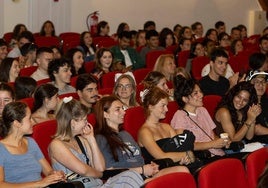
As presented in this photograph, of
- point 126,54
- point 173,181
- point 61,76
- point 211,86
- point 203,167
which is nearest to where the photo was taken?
point 173,181

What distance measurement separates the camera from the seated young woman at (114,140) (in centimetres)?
468

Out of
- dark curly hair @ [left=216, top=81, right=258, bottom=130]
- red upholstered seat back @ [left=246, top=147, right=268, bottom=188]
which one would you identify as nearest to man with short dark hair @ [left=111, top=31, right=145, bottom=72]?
dark curly hair @ [left=216, top=81, right=258, bottom=130]

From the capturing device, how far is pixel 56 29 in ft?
35.8

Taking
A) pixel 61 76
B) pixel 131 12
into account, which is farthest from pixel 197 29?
pixel 61 76

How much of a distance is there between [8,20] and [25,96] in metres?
4.92

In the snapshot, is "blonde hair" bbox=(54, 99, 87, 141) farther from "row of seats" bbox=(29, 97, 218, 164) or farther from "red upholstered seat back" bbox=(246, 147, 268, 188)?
"red upholstered seat back" bbox=(246, 147, 268, 188)

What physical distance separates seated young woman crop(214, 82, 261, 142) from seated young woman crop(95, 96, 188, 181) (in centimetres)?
110

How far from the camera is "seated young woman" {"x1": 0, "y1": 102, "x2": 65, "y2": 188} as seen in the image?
3936 mm

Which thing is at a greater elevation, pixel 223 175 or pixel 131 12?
pixel 131 12

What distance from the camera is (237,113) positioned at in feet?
18.8

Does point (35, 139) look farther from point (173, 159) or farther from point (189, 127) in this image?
point (189, 127)

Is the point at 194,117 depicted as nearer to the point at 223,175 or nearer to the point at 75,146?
the point at 75,146

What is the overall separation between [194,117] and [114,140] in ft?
3.51

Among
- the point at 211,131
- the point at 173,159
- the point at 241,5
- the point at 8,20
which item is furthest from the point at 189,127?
the point at 241,5
